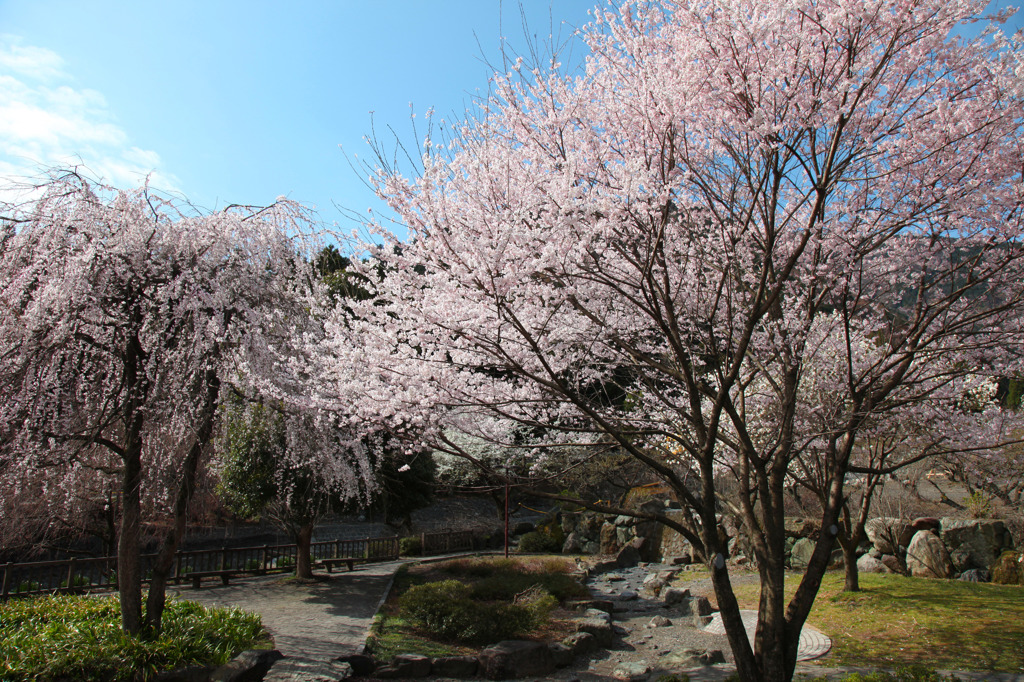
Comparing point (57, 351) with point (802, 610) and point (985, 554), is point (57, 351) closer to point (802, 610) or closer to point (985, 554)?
point (802, 610)

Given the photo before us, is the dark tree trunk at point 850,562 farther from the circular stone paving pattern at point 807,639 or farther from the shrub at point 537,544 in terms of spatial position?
the shrub at point 537,544

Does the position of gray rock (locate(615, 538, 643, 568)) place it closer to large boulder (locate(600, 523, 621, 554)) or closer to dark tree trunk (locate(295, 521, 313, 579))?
large boulder (locate(600, 523, 621, 554))

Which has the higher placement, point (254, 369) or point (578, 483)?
point (254, 369)

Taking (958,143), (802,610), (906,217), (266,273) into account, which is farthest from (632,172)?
(266,273)

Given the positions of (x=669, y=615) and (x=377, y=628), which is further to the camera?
(x=669, y=615)

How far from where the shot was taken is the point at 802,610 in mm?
4355

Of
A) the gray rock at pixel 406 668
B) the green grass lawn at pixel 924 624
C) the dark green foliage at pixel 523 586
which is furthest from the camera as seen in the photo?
the dark green foliage at pixel 523 586

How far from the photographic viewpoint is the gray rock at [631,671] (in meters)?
7.10

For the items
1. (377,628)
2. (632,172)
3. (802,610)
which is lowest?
(377,628)

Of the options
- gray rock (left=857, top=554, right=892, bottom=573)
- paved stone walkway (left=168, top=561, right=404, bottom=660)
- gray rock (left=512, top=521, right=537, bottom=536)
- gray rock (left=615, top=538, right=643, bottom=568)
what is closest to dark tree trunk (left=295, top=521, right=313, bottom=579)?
paved stone walkway (left=168, top=561, right=404, bottom=660)

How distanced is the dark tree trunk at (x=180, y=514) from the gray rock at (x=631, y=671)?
535cm

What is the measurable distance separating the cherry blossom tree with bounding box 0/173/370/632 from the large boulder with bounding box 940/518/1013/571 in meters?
12.5

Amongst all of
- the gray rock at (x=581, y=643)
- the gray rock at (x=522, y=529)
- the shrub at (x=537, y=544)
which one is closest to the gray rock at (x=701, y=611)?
the gray rock at (x=581, y=643)

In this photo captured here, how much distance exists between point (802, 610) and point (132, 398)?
635 centimetres
